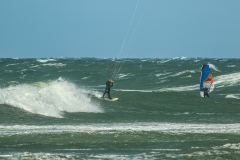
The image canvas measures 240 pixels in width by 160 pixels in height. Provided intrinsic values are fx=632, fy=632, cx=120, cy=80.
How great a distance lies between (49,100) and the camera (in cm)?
2405

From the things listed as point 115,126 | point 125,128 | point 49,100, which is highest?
point 125,128

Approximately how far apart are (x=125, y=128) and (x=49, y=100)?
23.8 ft

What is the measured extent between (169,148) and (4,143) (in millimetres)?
3650

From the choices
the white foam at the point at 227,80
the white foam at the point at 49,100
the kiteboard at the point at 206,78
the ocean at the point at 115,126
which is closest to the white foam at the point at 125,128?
the ocean at the point at 115,126

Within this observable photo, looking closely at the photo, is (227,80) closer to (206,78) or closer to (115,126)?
(206,78)

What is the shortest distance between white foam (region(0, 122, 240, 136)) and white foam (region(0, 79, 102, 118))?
385 centimetres

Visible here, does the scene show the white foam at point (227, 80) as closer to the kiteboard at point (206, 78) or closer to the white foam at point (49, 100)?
the kiteboard at point (206, 78)

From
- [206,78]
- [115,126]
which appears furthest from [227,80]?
[115,126]

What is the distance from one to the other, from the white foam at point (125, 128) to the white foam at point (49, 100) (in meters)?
3.85

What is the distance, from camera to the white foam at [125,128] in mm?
16483

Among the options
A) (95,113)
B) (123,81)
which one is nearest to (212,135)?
(95,113)

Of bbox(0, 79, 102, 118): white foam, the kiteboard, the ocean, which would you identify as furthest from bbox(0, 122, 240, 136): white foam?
the kiteboard

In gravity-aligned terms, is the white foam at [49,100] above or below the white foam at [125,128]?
below

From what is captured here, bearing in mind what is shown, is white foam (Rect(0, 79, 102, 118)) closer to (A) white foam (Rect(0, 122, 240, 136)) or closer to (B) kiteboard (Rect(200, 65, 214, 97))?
(A) white foam (Rect(0, 122, 240, 136))
